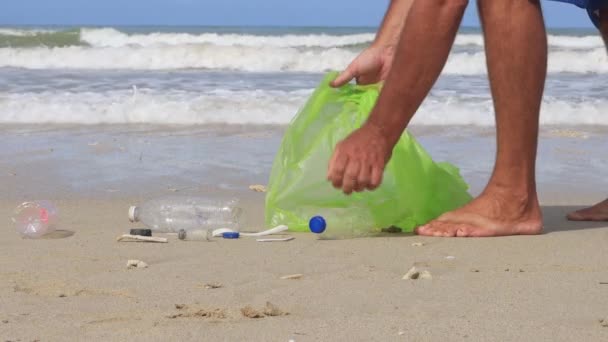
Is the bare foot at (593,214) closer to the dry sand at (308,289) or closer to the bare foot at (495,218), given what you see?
the dry sand at (308,289)

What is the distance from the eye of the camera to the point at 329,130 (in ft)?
9.45

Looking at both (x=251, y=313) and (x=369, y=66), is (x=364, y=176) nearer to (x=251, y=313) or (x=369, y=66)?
(x=369, y=66)

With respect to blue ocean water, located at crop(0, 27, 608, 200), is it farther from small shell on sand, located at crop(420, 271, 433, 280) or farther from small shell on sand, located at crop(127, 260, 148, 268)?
small shell on sand, located at crop(420, 271, 433, 280)

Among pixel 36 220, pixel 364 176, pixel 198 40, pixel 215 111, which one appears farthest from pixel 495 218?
pixel 198 40

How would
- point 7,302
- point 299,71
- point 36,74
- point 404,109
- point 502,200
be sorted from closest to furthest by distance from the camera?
point 7,302 < point 404,109 < point 502,200 < point 36,74 < point 299,71

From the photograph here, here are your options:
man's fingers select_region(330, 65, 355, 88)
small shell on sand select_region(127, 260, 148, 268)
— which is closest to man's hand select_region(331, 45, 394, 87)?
man's fingers select_region(330, 65, 355, 88)

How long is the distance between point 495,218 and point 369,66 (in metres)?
0.62

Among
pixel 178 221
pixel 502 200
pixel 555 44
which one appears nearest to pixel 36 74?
pixel 178 221

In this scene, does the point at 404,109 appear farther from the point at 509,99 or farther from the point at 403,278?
the point at 403,278

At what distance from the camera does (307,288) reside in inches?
80.7

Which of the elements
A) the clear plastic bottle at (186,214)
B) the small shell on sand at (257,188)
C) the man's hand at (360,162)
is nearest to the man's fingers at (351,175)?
the man's hand at (360,162)

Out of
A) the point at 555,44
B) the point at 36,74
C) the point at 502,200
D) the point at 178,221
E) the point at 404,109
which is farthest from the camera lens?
the point at 555,44

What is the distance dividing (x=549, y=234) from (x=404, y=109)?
2.17 feet

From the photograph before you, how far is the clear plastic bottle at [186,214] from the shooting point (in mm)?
2994
